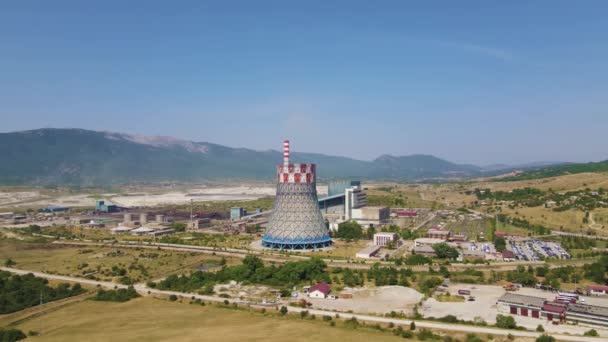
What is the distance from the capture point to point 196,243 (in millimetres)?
64750

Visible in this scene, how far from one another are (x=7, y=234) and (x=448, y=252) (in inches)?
→ 2806

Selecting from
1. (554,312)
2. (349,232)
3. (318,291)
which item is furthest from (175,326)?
(349,232)

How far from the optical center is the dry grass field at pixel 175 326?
88.5 feet

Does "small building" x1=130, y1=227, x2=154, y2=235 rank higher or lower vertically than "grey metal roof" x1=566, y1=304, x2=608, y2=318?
lower

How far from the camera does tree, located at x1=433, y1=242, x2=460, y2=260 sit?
171ft

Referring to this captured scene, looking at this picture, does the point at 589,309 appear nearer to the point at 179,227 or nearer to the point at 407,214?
the point at 179,227

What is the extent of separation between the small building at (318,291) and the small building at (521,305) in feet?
42.7

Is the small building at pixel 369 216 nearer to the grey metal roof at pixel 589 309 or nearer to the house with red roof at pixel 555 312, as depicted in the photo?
the house with red roof at pixel 555 312

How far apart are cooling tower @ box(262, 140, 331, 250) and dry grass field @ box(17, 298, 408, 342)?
81.3 ft

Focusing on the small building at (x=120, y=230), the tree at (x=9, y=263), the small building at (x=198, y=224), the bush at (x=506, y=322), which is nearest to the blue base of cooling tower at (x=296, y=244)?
the small building at (x=198, y=224)

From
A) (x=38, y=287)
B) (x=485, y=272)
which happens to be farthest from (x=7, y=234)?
(x=485, y=272)

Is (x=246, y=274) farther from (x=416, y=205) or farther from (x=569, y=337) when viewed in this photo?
(x=416, y=205)

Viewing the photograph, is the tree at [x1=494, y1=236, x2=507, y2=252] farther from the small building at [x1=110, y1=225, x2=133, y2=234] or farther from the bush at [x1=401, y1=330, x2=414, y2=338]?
the small building at [x1=110, y1=225, x2=133, y2=234]

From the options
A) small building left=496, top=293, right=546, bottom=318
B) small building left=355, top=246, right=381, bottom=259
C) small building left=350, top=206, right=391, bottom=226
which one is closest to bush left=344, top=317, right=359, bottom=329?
small building left=496, top=293, right=546, bottom=318
